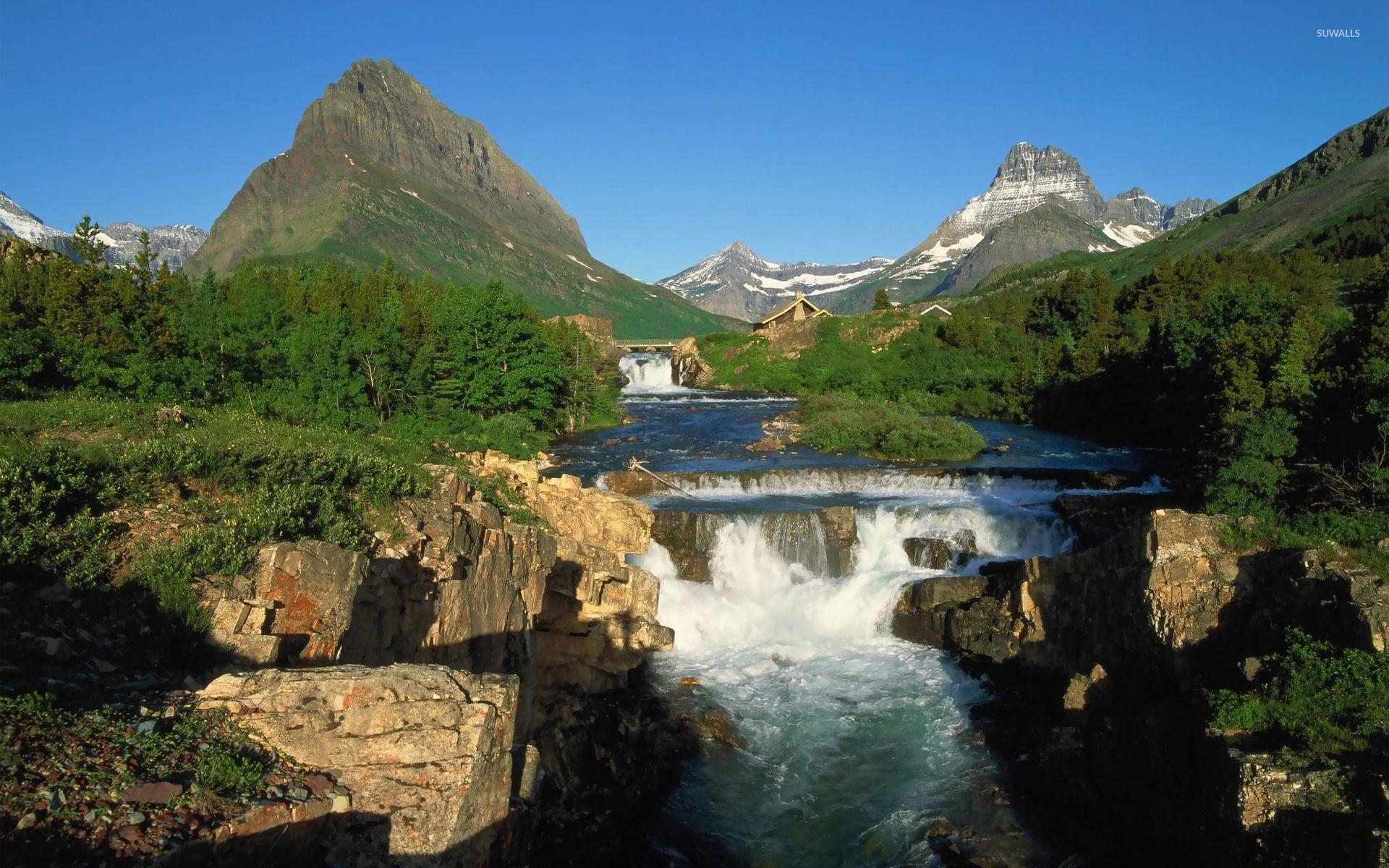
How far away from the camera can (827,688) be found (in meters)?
15.6

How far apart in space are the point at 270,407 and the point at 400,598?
13972 millimetres

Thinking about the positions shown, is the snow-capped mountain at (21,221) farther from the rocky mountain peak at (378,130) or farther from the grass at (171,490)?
the grass at (171,490)

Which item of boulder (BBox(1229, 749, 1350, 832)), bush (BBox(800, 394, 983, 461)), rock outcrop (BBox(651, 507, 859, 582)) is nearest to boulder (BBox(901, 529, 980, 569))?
rock outcrop (BBox(651, 507, 859, 582))

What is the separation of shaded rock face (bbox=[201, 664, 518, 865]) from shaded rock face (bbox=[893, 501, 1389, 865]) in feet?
27.0

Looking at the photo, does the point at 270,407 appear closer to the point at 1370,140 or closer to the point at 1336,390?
the point at 1336,390

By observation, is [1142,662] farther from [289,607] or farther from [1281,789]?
[289,607]

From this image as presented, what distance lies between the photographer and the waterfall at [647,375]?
6128 centimetres

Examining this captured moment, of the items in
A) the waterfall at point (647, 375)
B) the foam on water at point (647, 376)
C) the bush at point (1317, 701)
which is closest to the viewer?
the bush at point (1317, 701)

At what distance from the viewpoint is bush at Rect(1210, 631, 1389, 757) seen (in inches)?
354

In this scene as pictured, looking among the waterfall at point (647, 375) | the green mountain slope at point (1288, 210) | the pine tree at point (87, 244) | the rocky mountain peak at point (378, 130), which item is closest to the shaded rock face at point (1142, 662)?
the pine tree at point (87, 244)

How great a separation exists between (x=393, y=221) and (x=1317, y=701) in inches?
5938

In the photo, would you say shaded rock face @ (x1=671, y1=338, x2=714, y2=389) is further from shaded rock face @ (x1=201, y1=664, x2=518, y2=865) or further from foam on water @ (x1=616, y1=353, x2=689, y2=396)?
shaded rock face @ (x1=201, y1=664, x2=518, y2=865)

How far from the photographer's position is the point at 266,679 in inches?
241

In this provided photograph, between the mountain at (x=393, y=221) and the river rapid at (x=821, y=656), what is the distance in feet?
353
